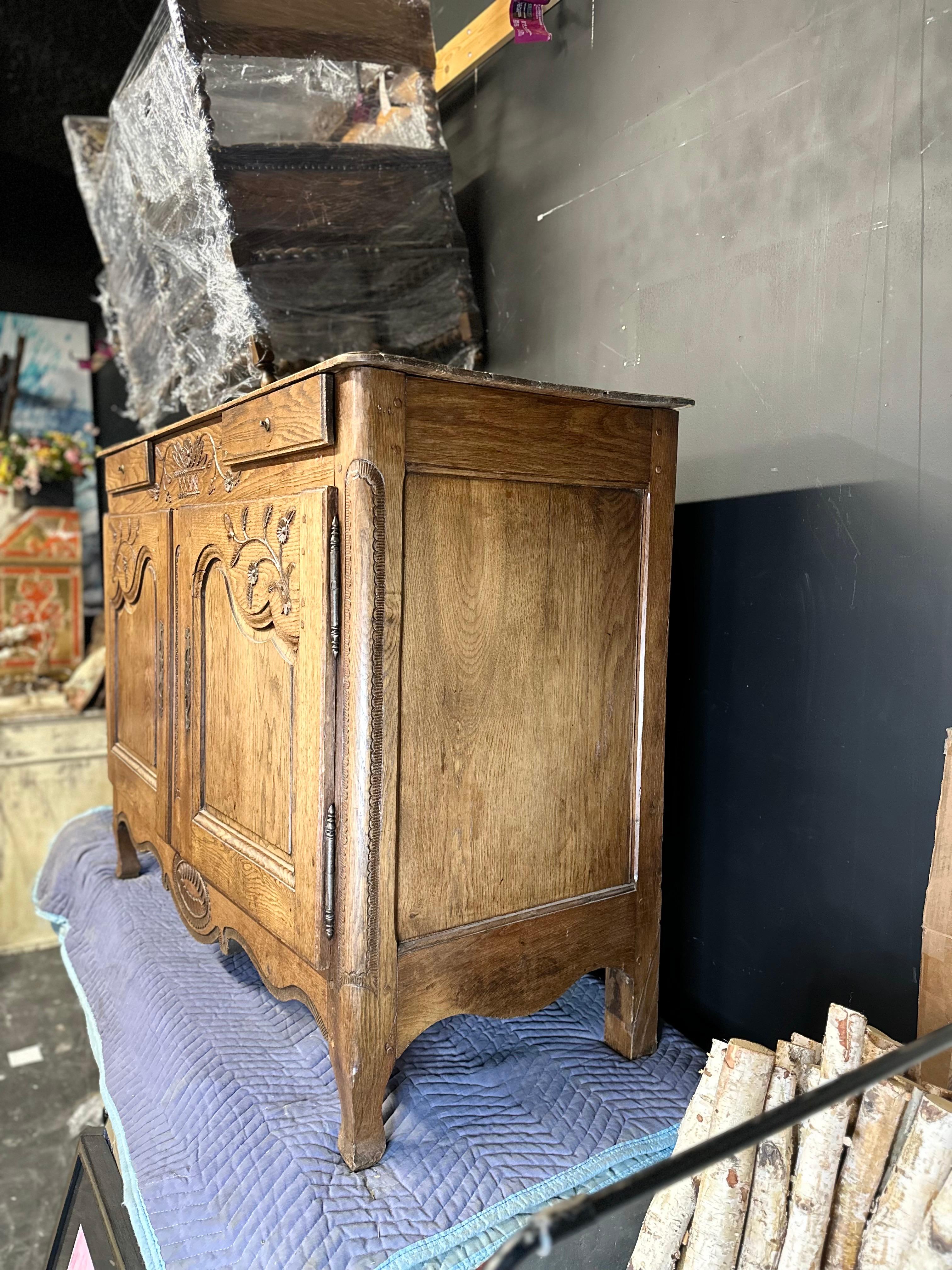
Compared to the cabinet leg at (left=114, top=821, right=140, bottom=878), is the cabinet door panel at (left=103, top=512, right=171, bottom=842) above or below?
above

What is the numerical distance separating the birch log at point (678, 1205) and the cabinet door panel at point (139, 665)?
1063 mm

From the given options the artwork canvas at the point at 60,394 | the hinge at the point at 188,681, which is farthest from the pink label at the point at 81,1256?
the artwork canvas at the point at 60,394

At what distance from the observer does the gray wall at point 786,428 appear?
111 centimetres

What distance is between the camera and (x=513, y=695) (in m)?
1.18

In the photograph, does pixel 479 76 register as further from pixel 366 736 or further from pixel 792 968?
pixel 792 968

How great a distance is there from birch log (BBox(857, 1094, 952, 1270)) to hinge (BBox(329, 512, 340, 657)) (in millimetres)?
756

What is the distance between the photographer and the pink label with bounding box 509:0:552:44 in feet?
5.55

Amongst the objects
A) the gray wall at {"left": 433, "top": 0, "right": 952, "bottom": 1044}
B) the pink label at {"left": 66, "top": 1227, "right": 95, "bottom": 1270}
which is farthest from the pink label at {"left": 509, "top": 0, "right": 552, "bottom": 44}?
the pink label at {"left": 66, "top": 1227, "right": 95, "bottom": 1270}

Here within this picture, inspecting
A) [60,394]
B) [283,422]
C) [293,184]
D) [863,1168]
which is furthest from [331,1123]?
[60,394]

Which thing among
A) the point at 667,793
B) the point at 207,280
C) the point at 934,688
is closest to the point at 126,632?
the point at 207,280

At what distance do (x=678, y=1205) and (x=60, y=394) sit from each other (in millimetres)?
4087

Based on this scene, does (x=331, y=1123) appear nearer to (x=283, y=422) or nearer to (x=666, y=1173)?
(x=666, y=1173)

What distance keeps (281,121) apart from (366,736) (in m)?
1.28

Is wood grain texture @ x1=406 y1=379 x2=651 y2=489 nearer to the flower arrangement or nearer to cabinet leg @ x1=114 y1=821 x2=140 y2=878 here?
cabinet leg @ x1=114 y1=821 x2=140 y2=878
